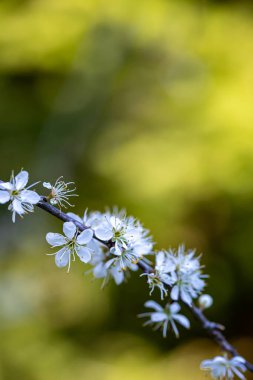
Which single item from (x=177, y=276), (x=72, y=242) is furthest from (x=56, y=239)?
(x=177, y=276)

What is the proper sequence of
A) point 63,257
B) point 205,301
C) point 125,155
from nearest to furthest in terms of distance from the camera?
point 63,257, point 205,301, point 125,155

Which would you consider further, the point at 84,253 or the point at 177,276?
the point at 177,276

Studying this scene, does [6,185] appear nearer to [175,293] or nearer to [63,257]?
[63,257]

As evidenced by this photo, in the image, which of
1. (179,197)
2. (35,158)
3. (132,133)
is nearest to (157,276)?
(179,197)

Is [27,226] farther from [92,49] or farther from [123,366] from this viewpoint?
[92,49]

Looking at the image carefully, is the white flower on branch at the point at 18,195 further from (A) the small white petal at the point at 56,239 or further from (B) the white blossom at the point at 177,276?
(B) the white blossom at the point at 177,276

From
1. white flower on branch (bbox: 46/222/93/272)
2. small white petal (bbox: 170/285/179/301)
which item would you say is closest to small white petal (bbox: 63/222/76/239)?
white flower on branch (bbox: 46/222/93/272)

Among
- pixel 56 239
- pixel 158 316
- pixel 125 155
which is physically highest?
pixel 125 155
